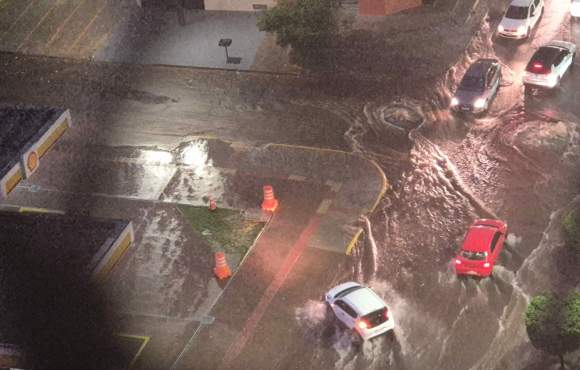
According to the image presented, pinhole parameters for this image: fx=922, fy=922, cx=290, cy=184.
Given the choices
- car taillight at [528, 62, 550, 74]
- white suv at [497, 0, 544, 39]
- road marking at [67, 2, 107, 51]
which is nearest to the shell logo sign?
road marking at [67, 2, 107, 51]

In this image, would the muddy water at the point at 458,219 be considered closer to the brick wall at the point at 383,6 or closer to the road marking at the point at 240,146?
the road marking at the point at 240,146

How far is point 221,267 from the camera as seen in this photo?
34.0 metres

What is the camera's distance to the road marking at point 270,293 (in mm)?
30922

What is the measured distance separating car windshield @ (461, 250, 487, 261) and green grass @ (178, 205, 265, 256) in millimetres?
8260

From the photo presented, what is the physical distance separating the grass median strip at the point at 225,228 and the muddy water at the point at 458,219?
14.4 feet

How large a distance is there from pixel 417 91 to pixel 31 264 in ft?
75.7

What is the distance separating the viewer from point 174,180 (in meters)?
40.3

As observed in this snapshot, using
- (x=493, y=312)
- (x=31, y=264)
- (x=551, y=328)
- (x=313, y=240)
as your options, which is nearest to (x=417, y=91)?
(x=313, y=240)

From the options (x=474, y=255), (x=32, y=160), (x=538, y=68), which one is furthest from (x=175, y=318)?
(x=538, y=68)

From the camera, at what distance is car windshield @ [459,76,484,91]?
141ft

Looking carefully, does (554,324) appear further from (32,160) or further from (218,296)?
(32,160)

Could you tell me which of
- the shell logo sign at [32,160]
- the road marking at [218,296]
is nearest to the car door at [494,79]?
the road marking at [218,296]

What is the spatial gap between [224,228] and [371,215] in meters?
5.92

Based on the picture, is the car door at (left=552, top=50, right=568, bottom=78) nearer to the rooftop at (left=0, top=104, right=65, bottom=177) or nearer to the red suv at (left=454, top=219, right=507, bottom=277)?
the red suv at (left=454, top=219, right=507, bottom=277)
